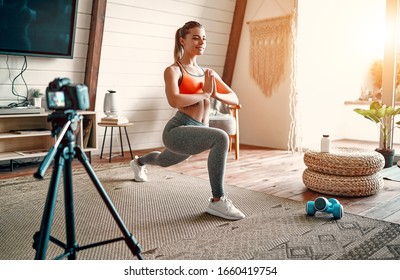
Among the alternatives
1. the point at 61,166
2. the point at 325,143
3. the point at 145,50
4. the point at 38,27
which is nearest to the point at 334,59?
the point at 145,50

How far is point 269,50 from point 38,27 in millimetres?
2648

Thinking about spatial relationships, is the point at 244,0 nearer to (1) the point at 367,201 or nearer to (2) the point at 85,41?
(2) the point at 85,41

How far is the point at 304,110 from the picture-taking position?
4711 millimetres

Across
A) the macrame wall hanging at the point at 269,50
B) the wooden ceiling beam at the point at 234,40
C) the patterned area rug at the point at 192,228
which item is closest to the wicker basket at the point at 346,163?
the patterned area rug at the point at 192,228

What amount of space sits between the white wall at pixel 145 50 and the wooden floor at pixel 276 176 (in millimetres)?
461

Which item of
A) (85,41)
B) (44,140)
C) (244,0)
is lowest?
(44,140)

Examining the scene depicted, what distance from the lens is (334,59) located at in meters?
5.19

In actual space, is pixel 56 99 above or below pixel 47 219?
above

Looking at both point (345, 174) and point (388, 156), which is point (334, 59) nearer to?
point (388, 156)

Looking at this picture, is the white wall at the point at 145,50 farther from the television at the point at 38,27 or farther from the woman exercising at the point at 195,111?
the woman exercising at the point at 195,111
